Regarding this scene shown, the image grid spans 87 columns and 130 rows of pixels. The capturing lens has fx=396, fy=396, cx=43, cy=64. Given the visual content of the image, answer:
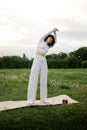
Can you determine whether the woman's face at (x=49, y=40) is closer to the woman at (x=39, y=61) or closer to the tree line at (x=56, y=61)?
the woman at (x=39, y=61)

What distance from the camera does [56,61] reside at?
122 feet

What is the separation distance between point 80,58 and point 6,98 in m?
29.7

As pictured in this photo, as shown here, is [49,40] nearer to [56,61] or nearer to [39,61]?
[39,61]

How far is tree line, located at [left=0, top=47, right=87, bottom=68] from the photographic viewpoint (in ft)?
113

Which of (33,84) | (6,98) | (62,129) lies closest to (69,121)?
(62,129)

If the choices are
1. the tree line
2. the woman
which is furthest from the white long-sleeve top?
the tree line

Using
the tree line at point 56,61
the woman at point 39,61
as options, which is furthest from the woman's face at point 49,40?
the tree line at point 56,61

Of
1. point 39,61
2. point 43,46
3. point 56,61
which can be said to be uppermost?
point 56,61

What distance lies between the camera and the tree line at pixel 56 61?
3441 centimetres

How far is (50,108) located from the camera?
1034cm

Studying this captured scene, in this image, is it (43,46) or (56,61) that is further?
(56,61)

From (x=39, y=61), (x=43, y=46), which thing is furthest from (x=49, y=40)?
(x=39, y=61)

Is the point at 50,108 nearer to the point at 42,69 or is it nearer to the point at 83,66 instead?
the point at 42,69

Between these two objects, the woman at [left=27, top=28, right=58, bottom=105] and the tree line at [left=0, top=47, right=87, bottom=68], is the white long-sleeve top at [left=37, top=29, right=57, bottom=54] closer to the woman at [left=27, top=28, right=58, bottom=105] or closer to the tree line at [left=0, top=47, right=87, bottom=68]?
the woman at [left=27, top=28, right=58, bottom=105]
